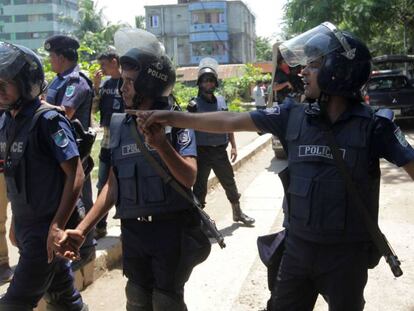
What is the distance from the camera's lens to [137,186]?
2.79 metres

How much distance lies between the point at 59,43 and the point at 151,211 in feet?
8.49

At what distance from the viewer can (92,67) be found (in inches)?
547

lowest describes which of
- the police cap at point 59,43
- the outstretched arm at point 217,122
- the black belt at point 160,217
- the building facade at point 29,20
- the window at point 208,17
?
the black belt at point 160,217

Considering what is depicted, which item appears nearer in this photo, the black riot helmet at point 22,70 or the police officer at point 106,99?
the black riot helmet at point 22,70

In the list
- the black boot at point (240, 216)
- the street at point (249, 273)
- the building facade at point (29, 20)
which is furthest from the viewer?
the building facade at point (29, 20)

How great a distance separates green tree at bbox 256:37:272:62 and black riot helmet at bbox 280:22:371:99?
8432 centimetres

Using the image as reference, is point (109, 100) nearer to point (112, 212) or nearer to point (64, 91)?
point (64, 91)

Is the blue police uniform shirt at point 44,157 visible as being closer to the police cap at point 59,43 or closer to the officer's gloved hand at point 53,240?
the officer's gloved hand at point 53,240

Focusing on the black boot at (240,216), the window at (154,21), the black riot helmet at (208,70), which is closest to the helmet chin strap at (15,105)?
the black riot helmet at (208,70)

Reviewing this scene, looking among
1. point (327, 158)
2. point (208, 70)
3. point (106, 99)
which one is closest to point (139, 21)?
point (208, 70)

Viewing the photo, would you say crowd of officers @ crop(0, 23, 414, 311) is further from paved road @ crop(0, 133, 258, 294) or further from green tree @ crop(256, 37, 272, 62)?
green tree @ crop(256, 37, 272, 62)

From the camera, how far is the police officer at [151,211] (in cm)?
274

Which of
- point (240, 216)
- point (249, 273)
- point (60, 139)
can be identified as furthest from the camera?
point (240, 216)

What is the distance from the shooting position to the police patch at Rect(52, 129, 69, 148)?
290 centimetres
